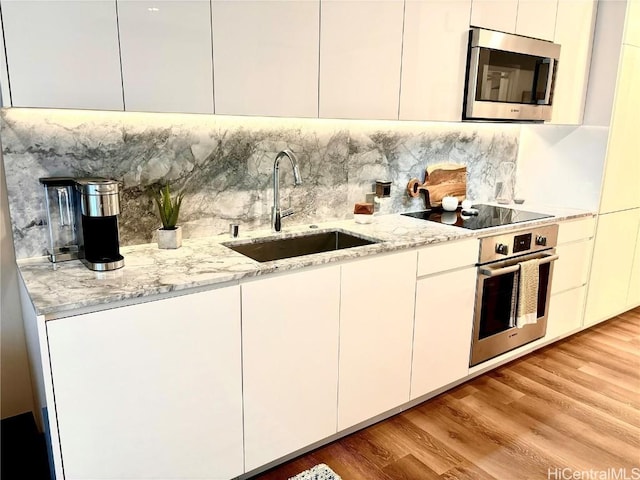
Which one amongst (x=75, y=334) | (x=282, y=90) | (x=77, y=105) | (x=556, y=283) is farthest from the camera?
(x=556, y=283)

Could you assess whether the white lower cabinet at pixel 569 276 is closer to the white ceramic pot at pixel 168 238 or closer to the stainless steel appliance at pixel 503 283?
the stainless steel appliance at pixel 503 283

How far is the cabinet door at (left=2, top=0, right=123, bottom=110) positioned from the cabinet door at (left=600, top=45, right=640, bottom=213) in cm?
303

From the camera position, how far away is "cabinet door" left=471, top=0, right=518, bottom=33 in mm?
2568

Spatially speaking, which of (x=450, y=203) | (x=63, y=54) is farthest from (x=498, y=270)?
(x=63, y=54)

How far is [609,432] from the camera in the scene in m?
2.45

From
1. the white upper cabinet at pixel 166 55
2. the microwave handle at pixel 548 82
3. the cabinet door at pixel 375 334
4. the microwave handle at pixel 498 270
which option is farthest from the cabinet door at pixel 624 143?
the white upper cabinet at pixel 166 55

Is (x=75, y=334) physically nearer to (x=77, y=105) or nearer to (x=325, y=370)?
(x=77, y=105)

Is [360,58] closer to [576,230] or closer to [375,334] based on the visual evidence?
[375,334]

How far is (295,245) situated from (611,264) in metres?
2.52

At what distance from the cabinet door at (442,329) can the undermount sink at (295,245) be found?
438mm

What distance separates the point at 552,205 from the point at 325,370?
2310mm

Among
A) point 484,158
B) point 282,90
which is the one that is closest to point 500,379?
point 484,158

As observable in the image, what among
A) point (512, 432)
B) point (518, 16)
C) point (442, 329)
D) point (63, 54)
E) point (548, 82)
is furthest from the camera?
point (548, 82)

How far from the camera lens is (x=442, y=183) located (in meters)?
3.17
